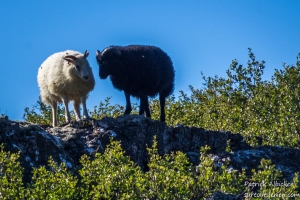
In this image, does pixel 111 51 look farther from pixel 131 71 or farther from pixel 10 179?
pixel 10 179

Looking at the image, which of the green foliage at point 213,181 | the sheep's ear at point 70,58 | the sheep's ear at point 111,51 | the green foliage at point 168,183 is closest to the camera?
the green foliage at point 168,183

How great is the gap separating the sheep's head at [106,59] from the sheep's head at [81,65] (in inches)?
42.5

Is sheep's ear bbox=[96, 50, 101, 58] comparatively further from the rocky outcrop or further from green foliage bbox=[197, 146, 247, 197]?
green foliage bbox=[197, 146, 247, 197]

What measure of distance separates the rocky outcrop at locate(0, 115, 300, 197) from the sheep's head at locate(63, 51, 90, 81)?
8.01ft

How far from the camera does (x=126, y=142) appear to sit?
15.5m

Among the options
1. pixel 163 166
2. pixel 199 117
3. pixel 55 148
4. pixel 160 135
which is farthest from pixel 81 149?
pixel 199 117

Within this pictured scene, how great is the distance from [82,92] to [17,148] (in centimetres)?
530

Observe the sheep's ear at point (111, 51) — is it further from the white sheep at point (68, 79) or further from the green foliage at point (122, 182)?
the green foliage at point (122, 182)

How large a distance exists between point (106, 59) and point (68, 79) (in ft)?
5.30

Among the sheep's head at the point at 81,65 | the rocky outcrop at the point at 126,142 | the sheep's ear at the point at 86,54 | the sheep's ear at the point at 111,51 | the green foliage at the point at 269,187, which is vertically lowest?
the green foliage at the point at 269,187

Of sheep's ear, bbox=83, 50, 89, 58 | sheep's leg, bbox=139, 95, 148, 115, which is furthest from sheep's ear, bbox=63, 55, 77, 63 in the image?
sheep's leg, bbox=139, 95, 148, 115

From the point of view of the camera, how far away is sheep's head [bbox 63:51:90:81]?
18391 mm

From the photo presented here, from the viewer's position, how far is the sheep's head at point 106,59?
20.0 metres

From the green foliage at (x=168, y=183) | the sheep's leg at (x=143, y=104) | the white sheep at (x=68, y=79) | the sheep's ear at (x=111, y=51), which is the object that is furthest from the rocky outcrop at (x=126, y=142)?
the sheep's ear at (x=111, y=51)
